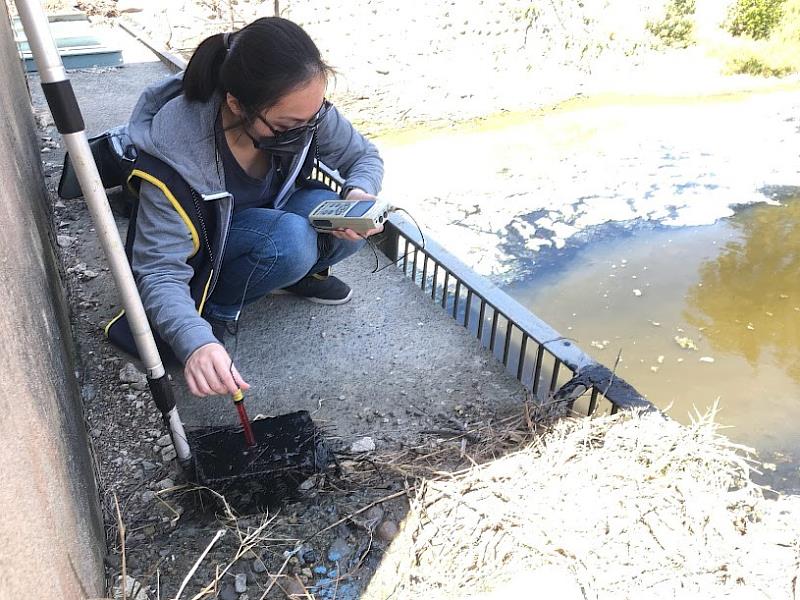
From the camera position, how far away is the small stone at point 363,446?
1.59 meters

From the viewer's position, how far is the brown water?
2.60 metres

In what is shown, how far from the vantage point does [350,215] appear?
1.68 metres

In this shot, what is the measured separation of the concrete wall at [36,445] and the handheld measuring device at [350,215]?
672 mm

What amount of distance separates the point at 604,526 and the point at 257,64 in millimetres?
1192

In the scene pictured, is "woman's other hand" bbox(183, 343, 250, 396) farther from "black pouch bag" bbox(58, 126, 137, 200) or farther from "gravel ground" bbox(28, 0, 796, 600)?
"black pouch bag" bbox(58, 126, 137, 200)

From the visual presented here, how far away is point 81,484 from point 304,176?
1083 mm

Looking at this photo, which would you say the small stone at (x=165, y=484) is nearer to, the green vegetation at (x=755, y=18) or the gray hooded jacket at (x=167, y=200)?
the gray hooded jacket at (x=167, y=200)

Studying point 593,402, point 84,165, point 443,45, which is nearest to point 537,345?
point 593,402

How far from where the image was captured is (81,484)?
3.64 feet

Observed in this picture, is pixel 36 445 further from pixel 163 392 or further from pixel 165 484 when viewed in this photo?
pixel 165 484

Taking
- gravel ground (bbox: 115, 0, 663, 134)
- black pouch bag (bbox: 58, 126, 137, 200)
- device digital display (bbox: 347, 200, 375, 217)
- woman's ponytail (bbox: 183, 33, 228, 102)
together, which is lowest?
gravel ground (bbox: 115, 0, 663, 134)

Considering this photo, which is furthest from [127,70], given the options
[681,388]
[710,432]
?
[710,432]

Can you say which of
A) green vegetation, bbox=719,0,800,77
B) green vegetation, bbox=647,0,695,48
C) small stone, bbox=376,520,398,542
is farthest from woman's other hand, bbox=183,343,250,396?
green vegetation, bbox=647,0,695,48

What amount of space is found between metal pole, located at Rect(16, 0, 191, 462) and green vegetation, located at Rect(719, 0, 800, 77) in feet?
24.4
